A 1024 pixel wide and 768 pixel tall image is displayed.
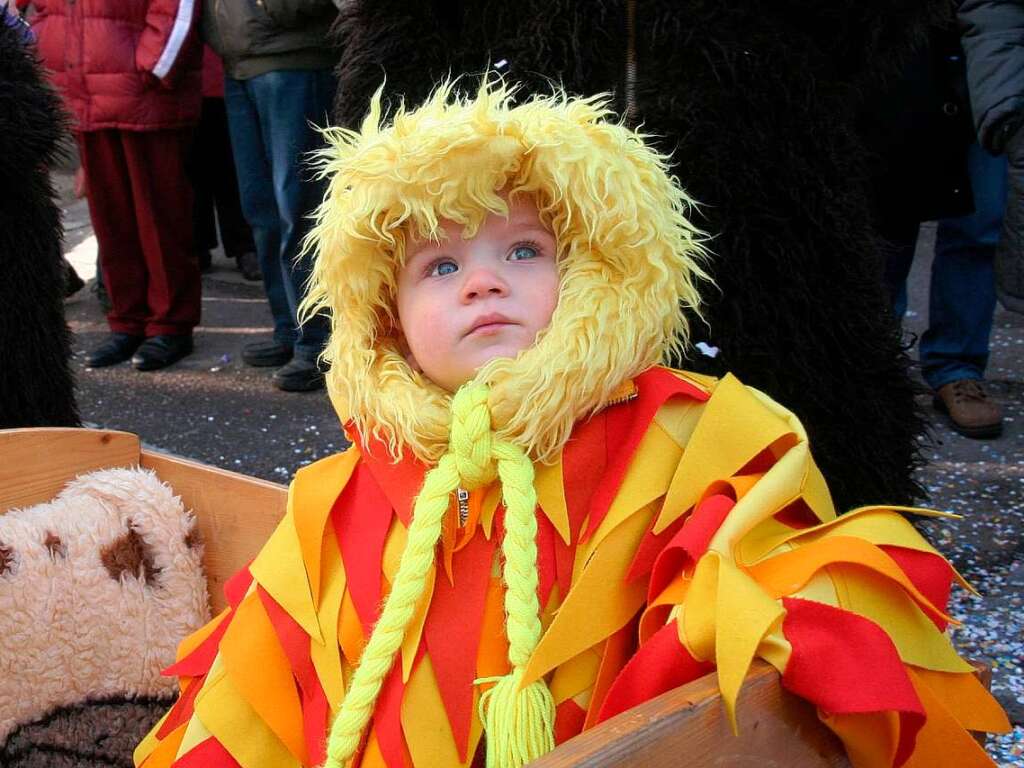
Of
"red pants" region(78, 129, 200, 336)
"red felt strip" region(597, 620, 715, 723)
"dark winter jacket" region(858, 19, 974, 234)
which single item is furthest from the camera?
"red pants" region(78, 129, 200, 336)

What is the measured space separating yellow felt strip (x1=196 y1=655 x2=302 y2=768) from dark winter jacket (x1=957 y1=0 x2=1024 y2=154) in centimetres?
188

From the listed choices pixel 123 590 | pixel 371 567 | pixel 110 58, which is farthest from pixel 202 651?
pixel 110 58

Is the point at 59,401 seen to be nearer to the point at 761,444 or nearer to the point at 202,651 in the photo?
the point at 202,651

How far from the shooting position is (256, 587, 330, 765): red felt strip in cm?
128

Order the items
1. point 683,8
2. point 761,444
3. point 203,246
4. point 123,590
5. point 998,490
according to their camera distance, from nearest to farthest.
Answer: point 761,444 → point 683,8 → point 123,590 → point 998,490 → point 203,246

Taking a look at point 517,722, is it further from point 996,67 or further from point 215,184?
point 215,184

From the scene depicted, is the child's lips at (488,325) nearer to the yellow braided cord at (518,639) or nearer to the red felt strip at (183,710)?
the yellow braided cord at (518,639)

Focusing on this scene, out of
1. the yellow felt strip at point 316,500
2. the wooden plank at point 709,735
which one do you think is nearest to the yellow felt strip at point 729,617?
the wooden plank at point 709,735

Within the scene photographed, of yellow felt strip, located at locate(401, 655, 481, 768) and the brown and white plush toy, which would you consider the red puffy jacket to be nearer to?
the brown and white plush toy

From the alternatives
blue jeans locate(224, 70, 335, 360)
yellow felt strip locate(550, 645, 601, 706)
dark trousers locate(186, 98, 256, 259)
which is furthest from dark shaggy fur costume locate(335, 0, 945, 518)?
dark trousers locate(186, 98, 256, 259)

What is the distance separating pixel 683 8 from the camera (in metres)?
1.65

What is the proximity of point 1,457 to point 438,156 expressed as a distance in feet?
3.47

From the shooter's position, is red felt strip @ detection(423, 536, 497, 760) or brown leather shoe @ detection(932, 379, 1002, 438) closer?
red felt strip @ detection(423, 536, 497, 760)

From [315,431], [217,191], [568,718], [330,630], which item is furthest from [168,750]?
[217,191]
